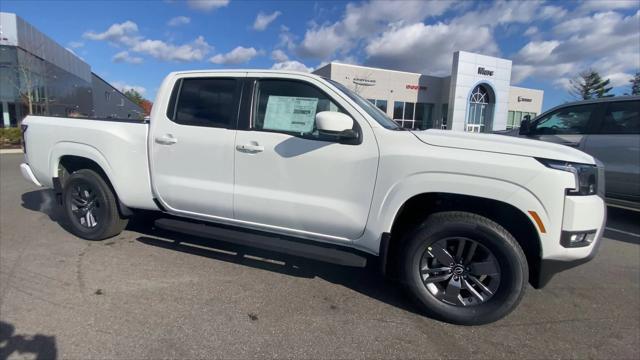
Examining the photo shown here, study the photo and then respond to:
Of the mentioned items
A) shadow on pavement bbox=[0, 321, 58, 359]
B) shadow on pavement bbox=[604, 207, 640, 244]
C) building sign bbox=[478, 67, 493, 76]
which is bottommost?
shadow on pavement bbox=[0, 321, 58, 359]

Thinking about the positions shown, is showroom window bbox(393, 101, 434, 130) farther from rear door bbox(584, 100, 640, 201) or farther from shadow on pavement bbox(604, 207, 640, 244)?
rear door bbox(584, 100, 640, 201)

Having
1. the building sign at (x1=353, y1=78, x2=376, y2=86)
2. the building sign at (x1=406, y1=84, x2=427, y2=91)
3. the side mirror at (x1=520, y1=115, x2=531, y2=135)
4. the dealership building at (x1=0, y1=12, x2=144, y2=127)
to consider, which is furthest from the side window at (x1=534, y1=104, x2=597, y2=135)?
the building sign at (x1=406, y1=84, x2=427, y2=91)

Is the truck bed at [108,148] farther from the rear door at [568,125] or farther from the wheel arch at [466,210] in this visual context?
the rear door at [568,125]

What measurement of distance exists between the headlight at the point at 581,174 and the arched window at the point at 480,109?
110ft

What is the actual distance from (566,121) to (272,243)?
227 inches

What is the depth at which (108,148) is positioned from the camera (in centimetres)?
400

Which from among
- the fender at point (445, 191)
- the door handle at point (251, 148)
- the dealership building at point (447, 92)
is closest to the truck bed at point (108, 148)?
the door handle at point (251, 148)

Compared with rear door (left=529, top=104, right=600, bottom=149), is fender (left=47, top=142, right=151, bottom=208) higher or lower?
lower

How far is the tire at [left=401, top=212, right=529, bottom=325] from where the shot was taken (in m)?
2.72

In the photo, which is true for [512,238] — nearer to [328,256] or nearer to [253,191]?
[328,256]

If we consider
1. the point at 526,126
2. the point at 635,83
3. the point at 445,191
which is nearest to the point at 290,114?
the point at 445,191

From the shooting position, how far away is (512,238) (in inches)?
108

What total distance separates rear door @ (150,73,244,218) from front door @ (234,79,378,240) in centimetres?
18

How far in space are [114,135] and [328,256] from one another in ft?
8.66
